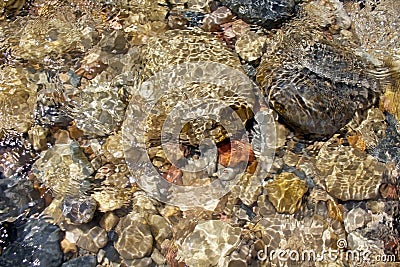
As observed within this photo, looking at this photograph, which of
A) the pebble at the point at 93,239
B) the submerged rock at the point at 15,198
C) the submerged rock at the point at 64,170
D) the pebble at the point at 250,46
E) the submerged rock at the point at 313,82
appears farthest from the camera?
the pebble at the point at 250,46

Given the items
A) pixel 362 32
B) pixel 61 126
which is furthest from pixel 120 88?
pixel 362 32

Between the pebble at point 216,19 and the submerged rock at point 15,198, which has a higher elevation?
the pebble at point 216,19

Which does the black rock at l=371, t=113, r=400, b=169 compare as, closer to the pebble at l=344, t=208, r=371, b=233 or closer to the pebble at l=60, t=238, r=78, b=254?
the pebble at l=344, t=208, r=371, b=233

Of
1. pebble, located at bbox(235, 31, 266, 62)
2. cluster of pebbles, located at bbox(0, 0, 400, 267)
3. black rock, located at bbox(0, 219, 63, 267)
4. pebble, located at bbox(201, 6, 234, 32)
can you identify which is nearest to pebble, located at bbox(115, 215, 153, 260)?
cluster of pebbles, located at bbox(0, 0, 400, 267)

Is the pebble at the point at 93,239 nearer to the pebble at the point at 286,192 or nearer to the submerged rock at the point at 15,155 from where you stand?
the submerged rock at the point at 15,155

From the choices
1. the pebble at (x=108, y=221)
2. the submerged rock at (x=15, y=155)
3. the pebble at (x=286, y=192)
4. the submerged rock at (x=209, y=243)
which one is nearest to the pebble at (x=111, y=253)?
the pebble at (x=108, y=221)

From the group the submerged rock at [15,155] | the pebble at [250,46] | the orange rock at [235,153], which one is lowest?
the orange rock at [235,153]

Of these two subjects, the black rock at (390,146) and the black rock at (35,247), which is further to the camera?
the black rock at (390,146)

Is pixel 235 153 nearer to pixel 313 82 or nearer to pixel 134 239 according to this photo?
pixel 313 82

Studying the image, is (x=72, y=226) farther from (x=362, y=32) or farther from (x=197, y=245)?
(x=362, y=32)
